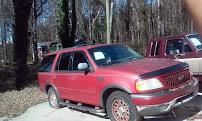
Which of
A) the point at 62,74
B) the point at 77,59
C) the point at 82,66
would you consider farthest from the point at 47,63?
the point at 82,66

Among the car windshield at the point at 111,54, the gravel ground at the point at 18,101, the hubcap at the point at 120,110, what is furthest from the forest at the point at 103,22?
the hubcap at the point at 120,110

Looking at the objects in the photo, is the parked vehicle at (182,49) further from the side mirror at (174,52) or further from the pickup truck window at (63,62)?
the pickup truck window at (63,62)

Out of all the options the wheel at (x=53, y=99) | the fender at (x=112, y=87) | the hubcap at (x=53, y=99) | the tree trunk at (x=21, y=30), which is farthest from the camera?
the tree trunk at (x=21, y=30)

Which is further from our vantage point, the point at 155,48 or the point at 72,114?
the point at 155,48

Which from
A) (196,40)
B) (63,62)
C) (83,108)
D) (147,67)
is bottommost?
(83,108)

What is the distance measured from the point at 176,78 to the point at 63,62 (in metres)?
3.76

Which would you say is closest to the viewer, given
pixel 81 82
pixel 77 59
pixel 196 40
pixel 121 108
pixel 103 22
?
pixel 121 108

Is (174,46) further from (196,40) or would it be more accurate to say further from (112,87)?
(112,87)

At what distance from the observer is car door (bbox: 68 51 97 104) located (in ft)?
30.7

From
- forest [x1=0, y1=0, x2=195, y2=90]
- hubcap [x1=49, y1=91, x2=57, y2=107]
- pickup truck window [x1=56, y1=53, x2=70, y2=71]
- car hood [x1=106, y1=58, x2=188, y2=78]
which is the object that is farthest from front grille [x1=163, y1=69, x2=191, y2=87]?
forest [x1=0, y1=0, x2=195, y2=90]

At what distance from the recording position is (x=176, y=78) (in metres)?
8.34

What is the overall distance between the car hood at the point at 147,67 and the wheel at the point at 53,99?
2.93 m

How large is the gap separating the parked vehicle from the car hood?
91.6 inches

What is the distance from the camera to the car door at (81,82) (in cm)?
935
